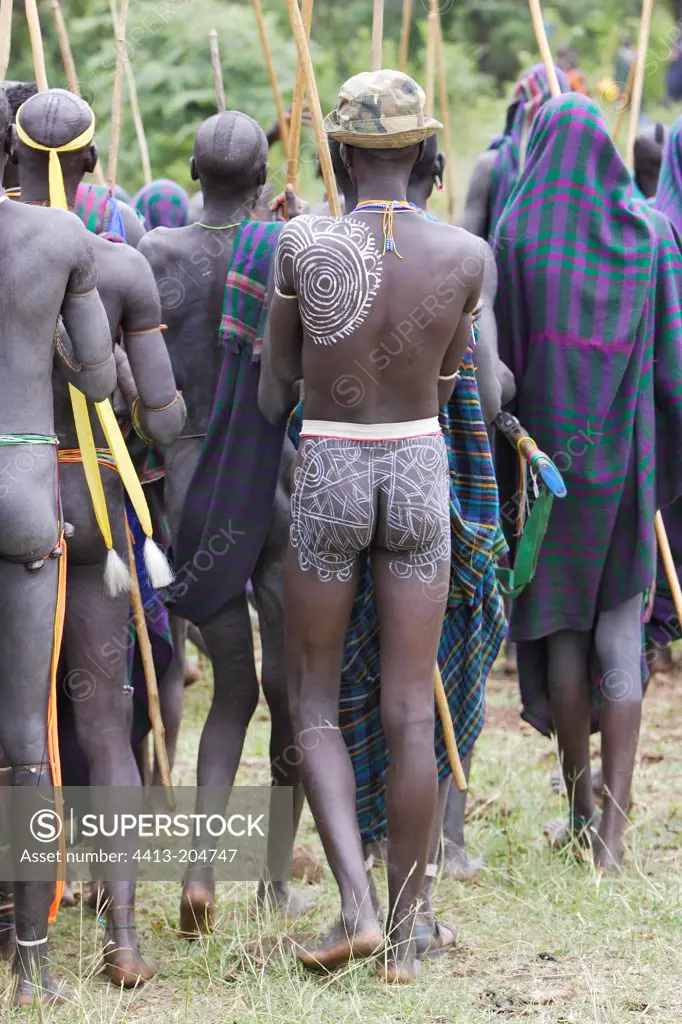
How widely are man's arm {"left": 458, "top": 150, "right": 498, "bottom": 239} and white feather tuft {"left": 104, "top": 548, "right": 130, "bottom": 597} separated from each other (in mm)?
2027

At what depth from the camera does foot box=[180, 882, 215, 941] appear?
3623 millimetres

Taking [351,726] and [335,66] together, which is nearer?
[351,726]

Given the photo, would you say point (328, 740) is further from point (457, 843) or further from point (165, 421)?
point (457, 843)

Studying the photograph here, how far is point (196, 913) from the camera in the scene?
11.9 ft

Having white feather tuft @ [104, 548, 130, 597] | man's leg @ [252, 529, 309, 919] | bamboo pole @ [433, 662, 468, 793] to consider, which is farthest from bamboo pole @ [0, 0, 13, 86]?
bamboo pole @ [433, 662, 468, 793]

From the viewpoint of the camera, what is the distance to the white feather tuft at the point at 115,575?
11.4 feet

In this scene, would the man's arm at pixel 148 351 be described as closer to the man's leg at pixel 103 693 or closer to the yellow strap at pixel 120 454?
the yellow strap at pixel 120 454

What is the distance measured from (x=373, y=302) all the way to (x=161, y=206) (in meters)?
2.34

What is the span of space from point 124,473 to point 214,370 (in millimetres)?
577

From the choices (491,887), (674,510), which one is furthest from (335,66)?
(491,887)

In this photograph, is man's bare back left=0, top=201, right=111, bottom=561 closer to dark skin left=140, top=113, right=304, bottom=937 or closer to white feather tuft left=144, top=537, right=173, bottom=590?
white feather tuft left=144, top=537, right=173, bottom=590

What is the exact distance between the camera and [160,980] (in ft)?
11.3

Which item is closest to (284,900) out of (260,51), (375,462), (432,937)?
(432,937)

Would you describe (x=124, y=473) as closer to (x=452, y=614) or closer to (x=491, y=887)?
(x=452, y=614)
